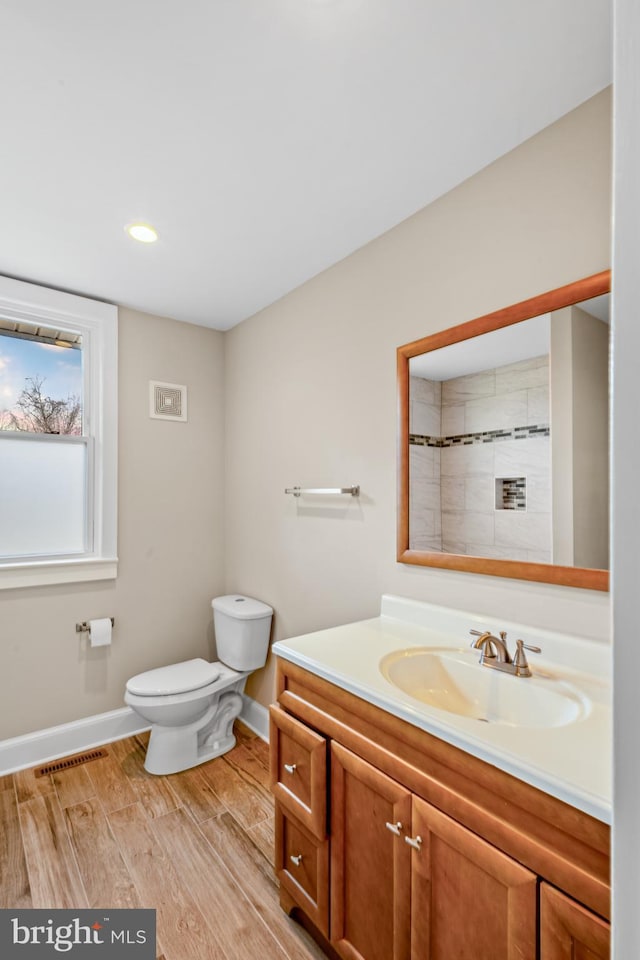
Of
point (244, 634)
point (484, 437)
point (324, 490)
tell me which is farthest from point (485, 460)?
point (244, 634)

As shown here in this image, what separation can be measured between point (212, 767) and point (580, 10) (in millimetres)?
2962

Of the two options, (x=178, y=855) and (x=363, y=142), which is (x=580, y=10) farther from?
(x=178, y=855)

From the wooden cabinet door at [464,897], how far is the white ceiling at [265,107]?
5.75ft

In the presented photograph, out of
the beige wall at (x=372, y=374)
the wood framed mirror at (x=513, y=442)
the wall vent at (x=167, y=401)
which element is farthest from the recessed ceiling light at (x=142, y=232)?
the wood framed mirror at (x=513, y=442)

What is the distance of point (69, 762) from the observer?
2367mm

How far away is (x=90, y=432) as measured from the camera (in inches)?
103

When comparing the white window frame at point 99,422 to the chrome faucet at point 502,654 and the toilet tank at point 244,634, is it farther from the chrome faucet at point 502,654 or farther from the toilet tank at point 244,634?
the chrome faucet at point 502,654

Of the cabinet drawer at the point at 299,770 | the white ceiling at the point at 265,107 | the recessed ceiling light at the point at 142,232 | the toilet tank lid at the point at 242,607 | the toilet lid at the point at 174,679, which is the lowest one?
the toilet lid at the point at 174,679

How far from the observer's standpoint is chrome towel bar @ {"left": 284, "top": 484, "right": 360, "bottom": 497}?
200 centimetres

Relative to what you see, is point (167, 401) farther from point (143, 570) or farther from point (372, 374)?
point (372, 374)

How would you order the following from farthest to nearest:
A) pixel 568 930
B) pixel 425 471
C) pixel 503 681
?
pixel 425 471 < pixel 503 681 < pixel 568 930

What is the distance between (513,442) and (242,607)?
1718 mm

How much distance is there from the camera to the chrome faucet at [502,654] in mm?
1282

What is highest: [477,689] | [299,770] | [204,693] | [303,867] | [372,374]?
[372,374]
